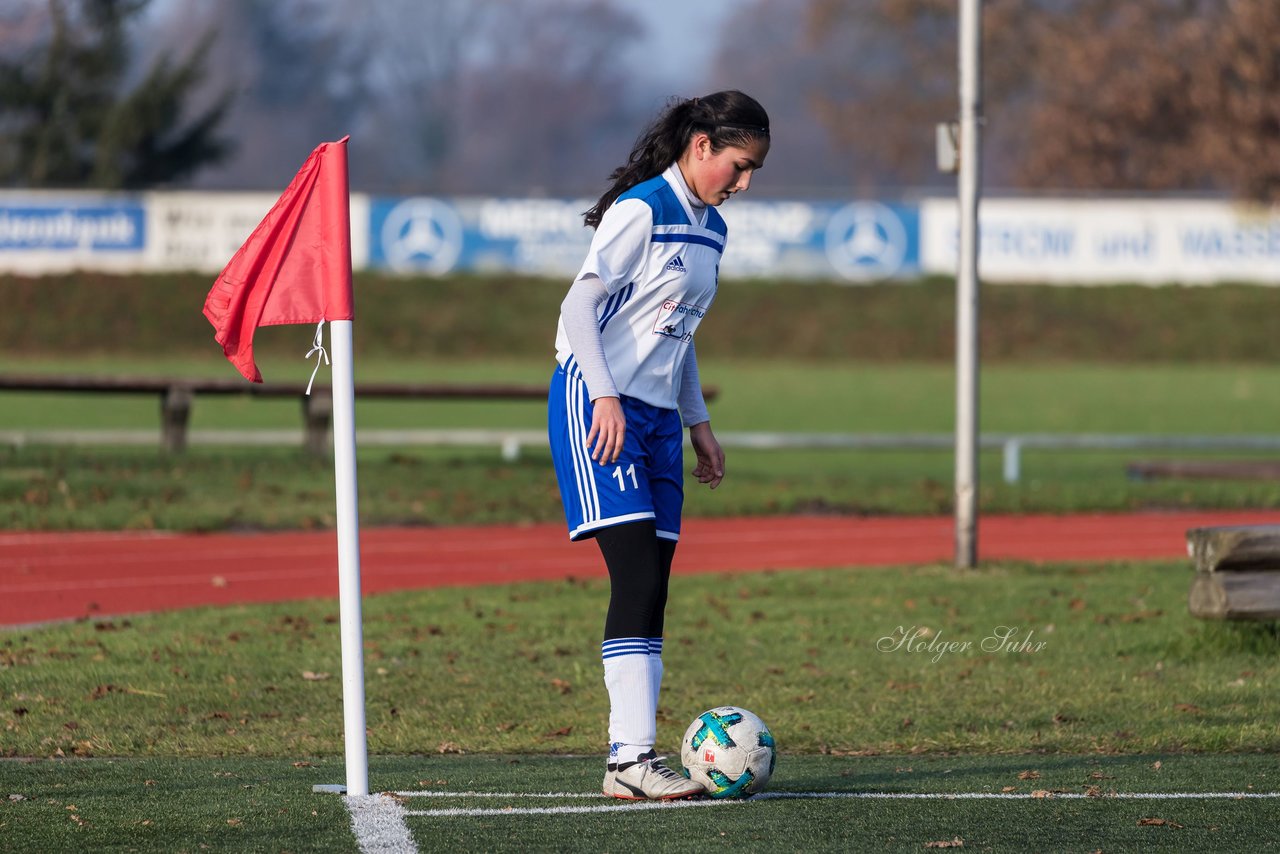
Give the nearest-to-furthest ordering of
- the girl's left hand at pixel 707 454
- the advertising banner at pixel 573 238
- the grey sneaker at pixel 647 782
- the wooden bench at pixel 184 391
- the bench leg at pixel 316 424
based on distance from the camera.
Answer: the grey sneaker at pixel 647 782 < the girl's left hand at pixel 707 454 < the wooden bench at pixel 184 391 < the bench leg at pixel 316 424 < the advertising banner at pixel 573 238

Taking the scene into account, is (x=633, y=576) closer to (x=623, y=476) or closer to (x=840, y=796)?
(x=623, y=476)

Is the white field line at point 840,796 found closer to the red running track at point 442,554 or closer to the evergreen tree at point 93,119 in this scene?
the red running track at point 442,554

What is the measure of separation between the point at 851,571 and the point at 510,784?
21.2 feet

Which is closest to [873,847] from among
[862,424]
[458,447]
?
[458,447]

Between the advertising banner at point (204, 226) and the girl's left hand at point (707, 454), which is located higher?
the advertising banner at point (204, 226)

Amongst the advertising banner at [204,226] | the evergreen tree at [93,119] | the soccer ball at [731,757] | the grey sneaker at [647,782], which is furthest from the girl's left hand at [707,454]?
the evergreen tree at [93,119]

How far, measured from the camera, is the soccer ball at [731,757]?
18.2 ft

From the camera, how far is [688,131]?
548 cm

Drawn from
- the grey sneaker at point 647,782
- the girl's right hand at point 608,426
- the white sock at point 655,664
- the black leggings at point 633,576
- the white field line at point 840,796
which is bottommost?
the white field line at point 840,796

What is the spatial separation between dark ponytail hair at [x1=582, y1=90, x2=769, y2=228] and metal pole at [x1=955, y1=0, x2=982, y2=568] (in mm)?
6095

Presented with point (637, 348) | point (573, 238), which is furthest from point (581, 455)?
point (573, 238)

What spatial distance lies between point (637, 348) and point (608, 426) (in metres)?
0.33

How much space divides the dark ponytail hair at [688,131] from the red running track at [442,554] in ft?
18.8

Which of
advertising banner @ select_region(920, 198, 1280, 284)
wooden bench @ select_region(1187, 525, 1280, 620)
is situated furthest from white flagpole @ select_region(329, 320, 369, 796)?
advertising banner @ select_region(920, 198, 1280, 284)
